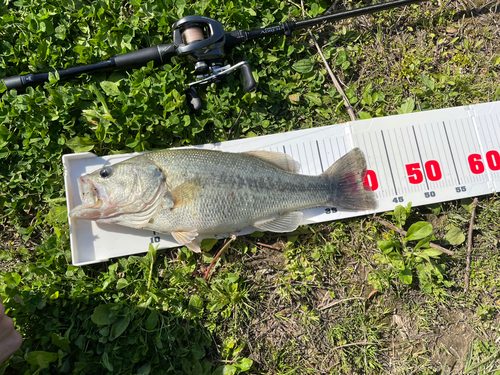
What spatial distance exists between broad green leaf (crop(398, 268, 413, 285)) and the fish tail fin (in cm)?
72

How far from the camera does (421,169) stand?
3.28m

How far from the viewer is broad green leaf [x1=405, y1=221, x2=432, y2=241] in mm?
Answer: 3010

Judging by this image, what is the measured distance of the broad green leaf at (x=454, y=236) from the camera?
10.7 feet

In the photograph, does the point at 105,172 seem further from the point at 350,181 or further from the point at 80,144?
the point at 350,181

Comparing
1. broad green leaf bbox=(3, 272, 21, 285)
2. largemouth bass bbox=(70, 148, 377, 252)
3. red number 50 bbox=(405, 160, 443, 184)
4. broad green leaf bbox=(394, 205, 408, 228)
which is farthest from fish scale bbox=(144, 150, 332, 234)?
broad green leaf bbox=(3, 272, 21, 285)

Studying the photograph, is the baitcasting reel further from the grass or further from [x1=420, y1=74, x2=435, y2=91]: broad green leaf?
[x1=420, y1=74, x2=435, y2=91]: broad green leaf

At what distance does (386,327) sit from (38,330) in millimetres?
3312

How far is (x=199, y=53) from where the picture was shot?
9.42ft

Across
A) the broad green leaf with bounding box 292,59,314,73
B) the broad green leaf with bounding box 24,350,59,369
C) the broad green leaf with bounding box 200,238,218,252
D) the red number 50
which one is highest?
the broad green leaf with bounding box 292,59,314,73

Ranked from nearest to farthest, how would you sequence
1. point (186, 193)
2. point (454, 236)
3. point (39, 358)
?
point (39, 358) < point (186, 193) < point (454, 236)

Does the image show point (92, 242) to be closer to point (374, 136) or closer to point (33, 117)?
point (33, 117)

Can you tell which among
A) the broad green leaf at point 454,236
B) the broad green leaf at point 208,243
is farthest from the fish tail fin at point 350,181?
the broad green leaf at point 208,243

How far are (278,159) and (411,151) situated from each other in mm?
1449

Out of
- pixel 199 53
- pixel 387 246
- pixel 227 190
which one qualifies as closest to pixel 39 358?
pixel 227 190
